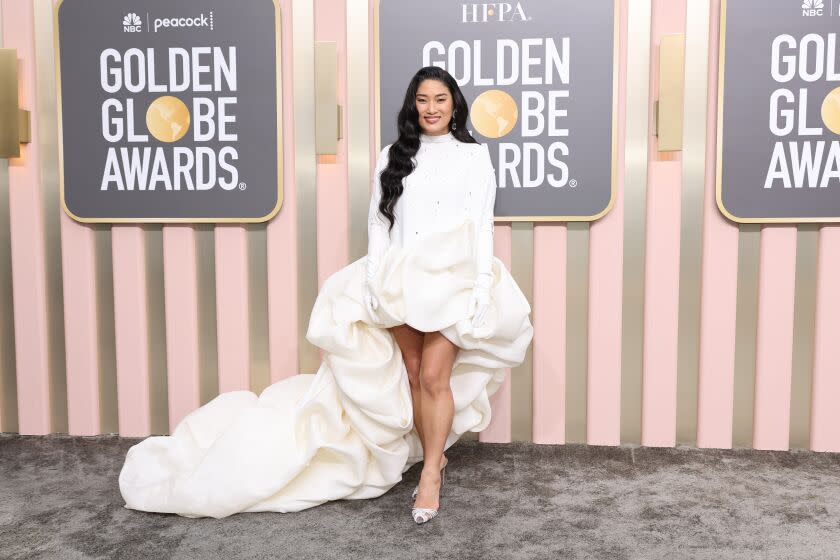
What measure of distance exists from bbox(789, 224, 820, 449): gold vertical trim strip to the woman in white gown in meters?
1.23

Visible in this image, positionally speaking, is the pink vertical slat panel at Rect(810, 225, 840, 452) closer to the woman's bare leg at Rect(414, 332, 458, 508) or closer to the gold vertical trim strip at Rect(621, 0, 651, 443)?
the gold vertical trim strip at Rect(621, 0, 651, 443)

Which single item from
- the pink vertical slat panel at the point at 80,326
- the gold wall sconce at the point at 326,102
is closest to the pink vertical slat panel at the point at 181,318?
the pink vertical slat panel at the point at 80,326

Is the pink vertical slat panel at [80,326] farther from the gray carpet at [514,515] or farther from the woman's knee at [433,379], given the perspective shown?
the woman's knee at [433,379]

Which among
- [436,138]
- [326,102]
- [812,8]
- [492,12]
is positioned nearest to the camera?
[436,138]

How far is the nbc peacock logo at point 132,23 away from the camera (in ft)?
9.57

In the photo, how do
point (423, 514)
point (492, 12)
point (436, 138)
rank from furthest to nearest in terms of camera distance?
point (492, 12)
point (436, 138)
point (423, 514)

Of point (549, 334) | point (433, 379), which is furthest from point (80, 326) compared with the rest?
point (549, 334)

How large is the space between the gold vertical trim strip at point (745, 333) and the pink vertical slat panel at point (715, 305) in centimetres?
2

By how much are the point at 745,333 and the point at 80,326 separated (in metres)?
Result: 2.93

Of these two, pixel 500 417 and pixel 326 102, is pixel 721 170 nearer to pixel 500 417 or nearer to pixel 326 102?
pixel 500 417

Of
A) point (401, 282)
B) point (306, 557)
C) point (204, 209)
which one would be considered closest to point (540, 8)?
point (401, 282)

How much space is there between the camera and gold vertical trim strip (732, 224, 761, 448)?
279cm

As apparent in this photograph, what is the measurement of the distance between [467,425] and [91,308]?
1.81 meters

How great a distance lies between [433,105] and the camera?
2387mm
